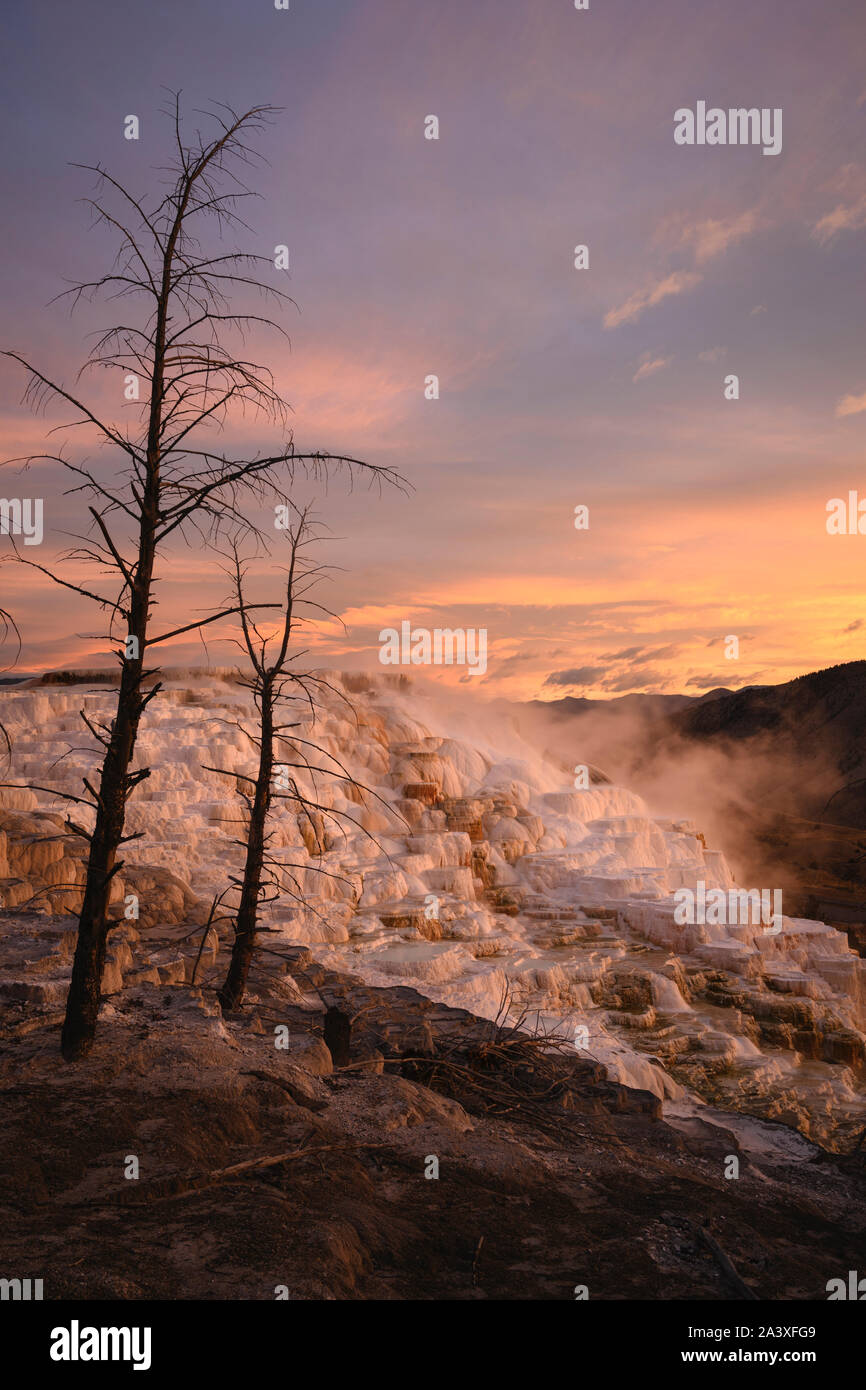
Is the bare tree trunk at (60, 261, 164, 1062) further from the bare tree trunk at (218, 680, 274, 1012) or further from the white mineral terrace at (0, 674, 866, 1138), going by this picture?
the white mineral terrace at (0, 674, 866, 1138)

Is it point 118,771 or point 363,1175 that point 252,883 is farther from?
point 363,1175

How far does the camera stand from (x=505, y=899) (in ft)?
81.8

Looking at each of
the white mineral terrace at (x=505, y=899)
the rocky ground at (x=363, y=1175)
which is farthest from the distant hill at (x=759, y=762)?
the rocky ground at (x=363, y=1175)

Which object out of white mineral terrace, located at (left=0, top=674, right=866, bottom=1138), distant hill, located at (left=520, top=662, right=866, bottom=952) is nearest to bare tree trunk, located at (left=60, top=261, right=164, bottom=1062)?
white mineral terrace, located at (left=0, top=674, right=866, bottom=1138)

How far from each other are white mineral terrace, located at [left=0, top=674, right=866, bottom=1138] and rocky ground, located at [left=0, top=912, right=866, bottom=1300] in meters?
5.42

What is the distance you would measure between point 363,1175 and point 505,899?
814 inches

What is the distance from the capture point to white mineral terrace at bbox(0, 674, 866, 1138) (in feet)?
53.9

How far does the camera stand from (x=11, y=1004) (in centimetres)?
728

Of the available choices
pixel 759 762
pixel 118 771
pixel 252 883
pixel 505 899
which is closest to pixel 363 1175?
pixel 118 771

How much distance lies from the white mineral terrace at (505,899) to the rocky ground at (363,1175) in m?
5.42

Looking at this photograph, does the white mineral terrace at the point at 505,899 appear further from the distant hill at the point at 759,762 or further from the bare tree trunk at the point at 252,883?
the distant hill at the point at 759,762
